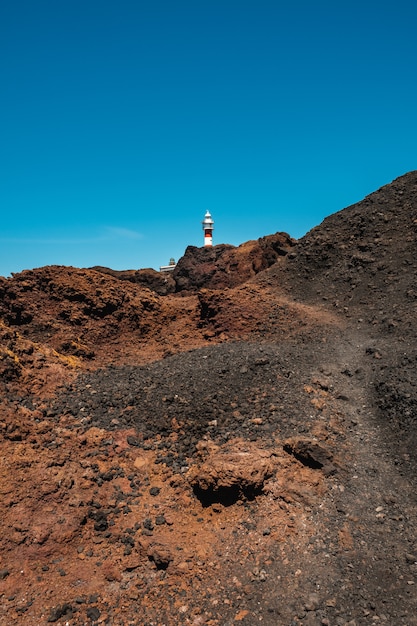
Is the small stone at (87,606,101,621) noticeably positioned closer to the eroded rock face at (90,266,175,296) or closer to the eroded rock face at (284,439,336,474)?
the eroded rock face at (284,439,336,474)

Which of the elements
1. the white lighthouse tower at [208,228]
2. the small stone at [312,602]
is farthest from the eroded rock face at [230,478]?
the white lighthouse tower at [208,228]

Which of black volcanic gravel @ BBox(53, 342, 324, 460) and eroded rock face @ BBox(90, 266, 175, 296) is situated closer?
black volcanic gravel @ BBox(53, 342, 324, 460)

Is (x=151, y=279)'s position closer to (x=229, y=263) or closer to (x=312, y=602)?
(x=229, y=263)

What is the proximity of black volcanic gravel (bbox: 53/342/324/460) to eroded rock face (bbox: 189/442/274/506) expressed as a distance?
82 cm

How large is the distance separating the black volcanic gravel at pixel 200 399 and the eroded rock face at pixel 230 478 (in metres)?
0.82

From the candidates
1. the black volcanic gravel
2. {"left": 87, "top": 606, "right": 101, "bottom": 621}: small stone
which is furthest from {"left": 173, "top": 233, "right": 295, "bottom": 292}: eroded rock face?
{"left": 87, "top": 606, "right": 101, "bottom": 621}: small stone

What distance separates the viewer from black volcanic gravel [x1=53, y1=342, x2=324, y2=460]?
25.4 ft

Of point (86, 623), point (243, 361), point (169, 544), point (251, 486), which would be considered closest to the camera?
point (86, 623)

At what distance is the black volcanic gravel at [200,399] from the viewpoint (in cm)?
774

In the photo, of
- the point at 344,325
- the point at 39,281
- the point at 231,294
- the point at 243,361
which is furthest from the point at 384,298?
the point at 39,281

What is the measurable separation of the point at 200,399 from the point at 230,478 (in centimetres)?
240

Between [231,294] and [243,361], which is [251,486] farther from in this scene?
[231,294]

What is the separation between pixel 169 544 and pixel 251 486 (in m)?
1.44

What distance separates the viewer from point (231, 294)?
49.5 feet
